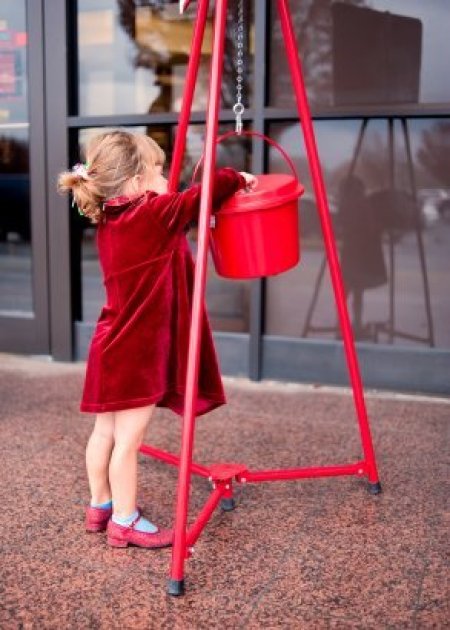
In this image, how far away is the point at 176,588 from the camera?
215 centimetres

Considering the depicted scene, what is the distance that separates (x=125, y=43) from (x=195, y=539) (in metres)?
3.14

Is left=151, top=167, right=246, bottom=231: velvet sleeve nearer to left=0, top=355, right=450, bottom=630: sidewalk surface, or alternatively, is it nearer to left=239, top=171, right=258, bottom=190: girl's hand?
left=239, top=171, right=258, bottom=190: girl's hand

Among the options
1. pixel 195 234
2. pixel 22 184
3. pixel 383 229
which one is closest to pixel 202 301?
pixel 383 229

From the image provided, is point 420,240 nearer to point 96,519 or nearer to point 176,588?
point 96,519

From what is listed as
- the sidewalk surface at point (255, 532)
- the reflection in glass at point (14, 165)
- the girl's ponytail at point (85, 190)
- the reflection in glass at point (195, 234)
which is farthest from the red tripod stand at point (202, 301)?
the reflection in glass at point (14, 165)

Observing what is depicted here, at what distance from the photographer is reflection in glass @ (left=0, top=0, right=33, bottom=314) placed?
4.62m

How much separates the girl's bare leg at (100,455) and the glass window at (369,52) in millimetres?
2263

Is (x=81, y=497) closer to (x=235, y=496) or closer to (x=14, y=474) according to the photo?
(x=14, y=474)

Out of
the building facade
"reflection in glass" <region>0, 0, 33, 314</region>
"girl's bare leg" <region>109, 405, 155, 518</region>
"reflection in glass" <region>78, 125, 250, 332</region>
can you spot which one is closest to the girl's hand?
"girl's bare leg" <region>109, 405, 155, 518</region>

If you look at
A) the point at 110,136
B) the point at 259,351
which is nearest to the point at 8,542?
the point at 110,136

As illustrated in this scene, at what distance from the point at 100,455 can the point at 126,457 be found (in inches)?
5.6

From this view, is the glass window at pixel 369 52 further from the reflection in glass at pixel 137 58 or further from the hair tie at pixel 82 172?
the hair tie at pixel 82 172

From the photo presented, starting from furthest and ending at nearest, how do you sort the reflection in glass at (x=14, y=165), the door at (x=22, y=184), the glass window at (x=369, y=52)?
the reflection in glass at (x=14, y=165)
the door at (x=22, y=184)
the glass window at (x=369, y=52)

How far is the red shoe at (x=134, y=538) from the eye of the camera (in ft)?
8.04
